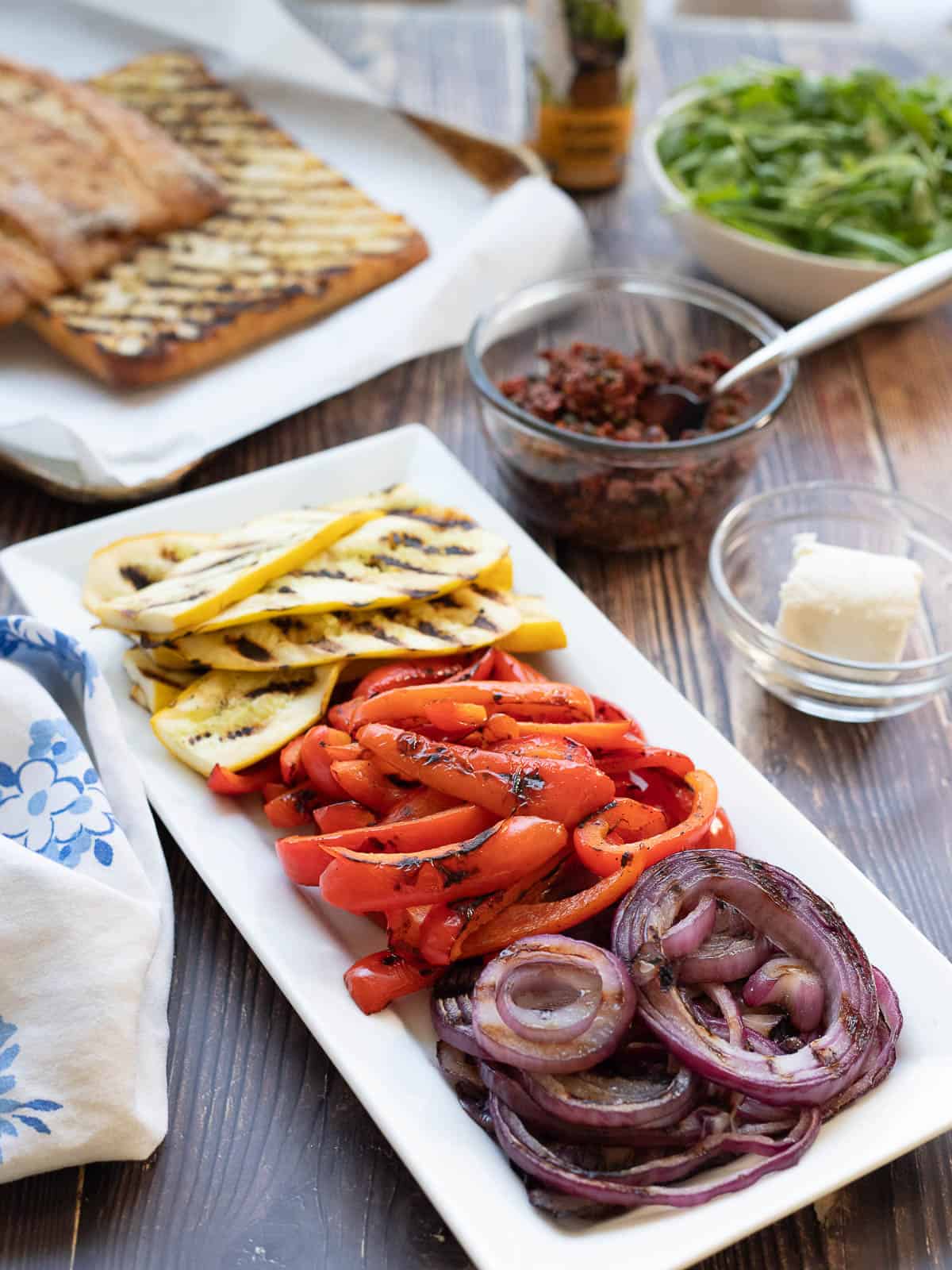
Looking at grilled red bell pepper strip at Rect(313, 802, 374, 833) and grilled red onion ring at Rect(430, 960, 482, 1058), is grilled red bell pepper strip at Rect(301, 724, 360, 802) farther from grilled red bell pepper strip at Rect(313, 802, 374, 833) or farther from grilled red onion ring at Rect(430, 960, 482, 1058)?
grilled red onion ring at Rect(430, 960, 482, 1058)

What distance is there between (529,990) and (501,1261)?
0.33 meters

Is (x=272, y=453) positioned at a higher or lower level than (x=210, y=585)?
lower

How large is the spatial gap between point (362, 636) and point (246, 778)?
31 centimetres

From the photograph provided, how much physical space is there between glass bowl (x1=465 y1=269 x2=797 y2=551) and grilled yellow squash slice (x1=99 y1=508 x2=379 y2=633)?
459mm

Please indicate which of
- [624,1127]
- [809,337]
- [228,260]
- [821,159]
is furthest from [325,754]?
[821,159]

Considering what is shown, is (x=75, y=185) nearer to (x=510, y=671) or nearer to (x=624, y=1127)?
(x=510, y=671)

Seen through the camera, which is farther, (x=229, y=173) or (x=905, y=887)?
(x=229, y=173)

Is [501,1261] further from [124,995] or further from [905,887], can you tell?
[905,887]

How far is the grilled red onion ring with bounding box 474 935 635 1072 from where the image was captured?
154 centimetres

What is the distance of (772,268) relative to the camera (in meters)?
3.29

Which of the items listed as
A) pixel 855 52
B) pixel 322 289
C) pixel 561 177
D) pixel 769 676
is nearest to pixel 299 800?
pixel 769 676

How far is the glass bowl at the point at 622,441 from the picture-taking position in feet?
8.38

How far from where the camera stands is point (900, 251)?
3207mm

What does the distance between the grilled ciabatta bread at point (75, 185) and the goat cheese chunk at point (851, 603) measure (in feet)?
6.77
